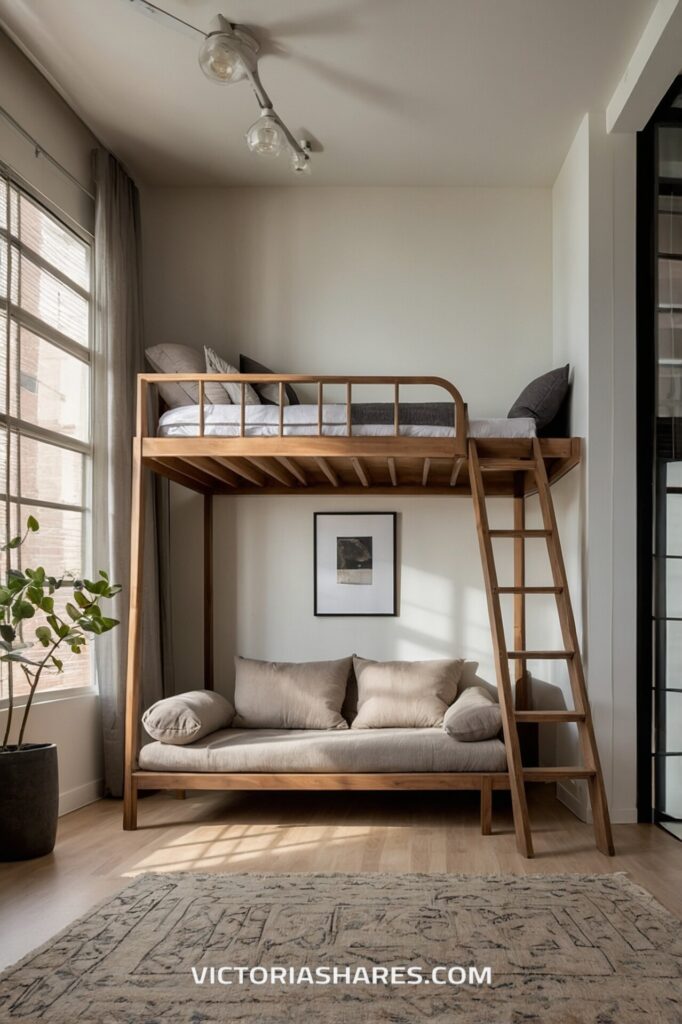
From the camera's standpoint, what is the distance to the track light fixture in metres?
3.88

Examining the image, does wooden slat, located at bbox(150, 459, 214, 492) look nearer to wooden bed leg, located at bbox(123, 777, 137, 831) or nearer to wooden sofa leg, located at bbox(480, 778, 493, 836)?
wooden bed leg, located at bbox(123, 777, 137, 831)

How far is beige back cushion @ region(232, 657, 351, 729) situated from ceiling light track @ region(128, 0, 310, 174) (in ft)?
9.01

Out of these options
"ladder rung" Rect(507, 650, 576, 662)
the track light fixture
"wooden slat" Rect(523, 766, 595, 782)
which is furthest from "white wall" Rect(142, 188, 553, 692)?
"wooden slat" Rect(523, 766, 595, 782)

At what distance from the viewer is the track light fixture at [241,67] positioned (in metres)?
3.88

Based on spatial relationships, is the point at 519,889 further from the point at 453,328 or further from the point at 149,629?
the point at 453,328

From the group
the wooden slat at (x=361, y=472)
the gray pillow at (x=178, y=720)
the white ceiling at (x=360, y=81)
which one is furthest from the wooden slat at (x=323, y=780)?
the white ceiling at (x=360, y=81)

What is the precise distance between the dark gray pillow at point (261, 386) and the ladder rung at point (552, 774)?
93.0 inches

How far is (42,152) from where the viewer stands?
4594 millimetres

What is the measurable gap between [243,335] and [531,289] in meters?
1.77

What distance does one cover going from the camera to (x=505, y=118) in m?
4.91

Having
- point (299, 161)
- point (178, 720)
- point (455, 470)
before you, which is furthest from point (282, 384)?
point (178, 720)

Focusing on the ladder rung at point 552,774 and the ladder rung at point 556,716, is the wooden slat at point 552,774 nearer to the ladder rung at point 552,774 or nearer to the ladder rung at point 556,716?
the ladder rung at point 552,774

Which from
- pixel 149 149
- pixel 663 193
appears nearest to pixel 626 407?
pixel 663 193

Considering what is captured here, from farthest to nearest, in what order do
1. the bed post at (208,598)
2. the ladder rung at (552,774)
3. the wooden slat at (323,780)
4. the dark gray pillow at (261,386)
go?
the bed post at (208,598), the dark gray pillow at (261,386), the wooden slat at (323,780), the ladder rung at (552,774)
